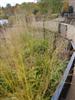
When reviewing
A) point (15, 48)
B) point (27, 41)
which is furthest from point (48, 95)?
point (27, 41)

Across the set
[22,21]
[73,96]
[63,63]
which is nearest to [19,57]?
[73,96]

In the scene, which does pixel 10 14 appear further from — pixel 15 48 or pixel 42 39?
pixel 15 48

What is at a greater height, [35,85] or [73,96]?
[35,85]

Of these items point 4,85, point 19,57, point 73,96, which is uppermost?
point 19,57

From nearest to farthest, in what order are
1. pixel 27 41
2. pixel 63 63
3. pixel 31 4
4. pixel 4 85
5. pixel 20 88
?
pixel 20 88 < pixel 4 85 < pixel 63 63 < pixel 27 41 < pixel 31 4

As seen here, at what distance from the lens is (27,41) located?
176 inches

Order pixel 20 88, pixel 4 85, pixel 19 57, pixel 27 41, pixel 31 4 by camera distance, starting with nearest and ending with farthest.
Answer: pixel 20 88, pixel 19 57, pixel 4 85, pixel 27 41, pixel 31 4

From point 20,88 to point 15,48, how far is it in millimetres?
544

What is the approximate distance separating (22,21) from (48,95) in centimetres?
244

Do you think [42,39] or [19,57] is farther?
[42,39]


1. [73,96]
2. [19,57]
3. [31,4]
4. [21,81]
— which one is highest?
[31,4]

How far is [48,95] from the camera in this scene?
274 centimetres

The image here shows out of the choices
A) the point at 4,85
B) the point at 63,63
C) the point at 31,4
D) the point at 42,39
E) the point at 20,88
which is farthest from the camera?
the point at 42,39

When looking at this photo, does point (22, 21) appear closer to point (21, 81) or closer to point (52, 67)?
point (52, 67)
